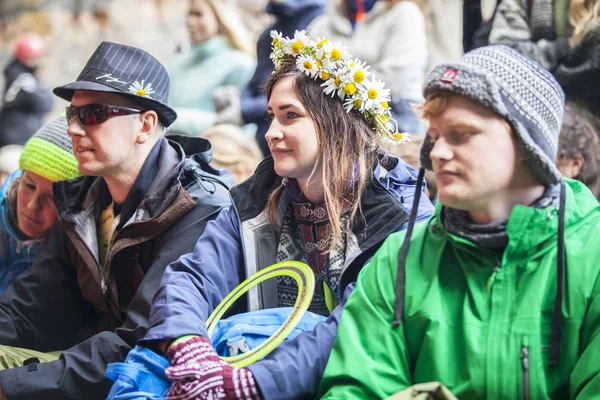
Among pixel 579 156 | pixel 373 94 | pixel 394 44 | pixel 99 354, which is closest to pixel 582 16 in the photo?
pixel 579 156

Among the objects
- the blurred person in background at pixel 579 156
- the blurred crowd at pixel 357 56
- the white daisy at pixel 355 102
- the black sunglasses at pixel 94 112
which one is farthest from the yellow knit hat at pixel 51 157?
the blurred person in background at pixel 579 156

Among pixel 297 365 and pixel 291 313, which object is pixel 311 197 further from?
pixel 297 365

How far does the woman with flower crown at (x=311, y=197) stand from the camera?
10.6ft

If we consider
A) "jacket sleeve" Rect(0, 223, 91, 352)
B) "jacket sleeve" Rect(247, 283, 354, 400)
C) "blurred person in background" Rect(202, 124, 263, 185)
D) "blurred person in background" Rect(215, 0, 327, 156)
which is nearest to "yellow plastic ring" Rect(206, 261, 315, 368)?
"jacket sleeve" Rect(247, 283, 354, 400)

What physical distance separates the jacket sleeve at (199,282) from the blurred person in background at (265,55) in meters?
2.83

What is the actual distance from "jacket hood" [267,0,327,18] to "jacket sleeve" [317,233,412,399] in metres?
4.11

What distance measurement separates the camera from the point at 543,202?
2.48m

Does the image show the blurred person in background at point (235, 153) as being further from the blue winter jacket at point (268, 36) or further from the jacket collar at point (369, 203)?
the jacket collar at point (369, 203)

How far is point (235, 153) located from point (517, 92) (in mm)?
3342

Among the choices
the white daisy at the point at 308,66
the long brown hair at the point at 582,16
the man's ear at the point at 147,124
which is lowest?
the man's ear at the point at 147,124

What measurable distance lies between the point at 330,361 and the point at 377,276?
0.29m

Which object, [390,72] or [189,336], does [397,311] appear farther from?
[390,72]

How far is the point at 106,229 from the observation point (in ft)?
13.9

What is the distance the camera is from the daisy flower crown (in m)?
3.46
